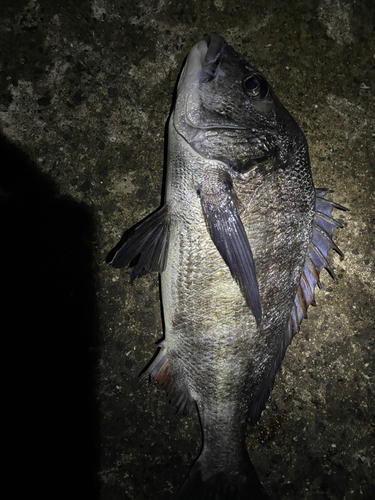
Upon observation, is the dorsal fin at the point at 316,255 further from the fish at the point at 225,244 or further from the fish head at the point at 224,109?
the fish head at the point at 224,109

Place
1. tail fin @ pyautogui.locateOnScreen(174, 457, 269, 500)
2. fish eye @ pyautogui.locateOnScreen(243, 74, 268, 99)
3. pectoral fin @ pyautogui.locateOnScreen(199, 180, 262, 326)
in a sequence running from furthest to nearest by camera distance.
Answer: tail fin @ pyautogui.locateOnScreen(174, 457, 269, 500)
fish eye @ pyautogui.locateOnScreen(243, 74, 268, 99)
pectoral fin @ pyautogui.locateOnScreen(199, 180, 262, 326)

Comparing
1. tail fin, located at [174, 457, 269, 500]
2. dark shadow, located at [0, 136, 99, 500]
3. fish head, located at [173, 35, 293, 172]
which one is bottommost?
tail fin, located at [174, 457, 269, 500]

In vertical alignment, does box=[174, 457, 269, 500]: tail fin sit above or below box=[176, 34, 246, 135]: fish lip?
below

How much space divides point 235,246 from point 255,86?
90 centimetres

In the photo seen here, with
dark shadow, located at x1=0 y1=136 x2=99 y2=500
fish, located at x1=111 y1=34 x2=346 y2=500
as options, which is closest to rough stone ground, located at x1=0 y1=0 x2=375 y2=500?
dark shadow, located at x1=0 y1=136 x2=99 y2=500

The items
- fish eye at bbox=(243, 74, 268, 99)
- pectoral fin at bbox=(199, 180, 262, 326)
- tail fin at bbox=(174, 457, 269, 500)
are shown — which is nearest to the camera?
pectoral fin at bbox=(199, 180, 262, 326)

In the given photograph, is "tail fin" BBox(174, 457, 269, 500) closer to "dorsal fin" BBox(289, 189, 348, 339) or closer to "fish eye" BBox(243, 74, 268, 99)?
"dorsal fin" BBox(289, 189, 348, 339)

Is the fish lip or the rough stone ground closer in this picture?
the fish lip

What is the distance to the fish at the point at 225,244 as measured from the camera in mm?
1631

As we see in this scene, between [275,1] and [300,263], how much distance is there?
186cm

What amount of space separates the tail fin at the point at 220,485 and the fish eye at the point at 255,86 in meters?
2.19

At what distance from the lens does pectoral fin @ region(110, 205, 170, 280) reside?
5.60 ft

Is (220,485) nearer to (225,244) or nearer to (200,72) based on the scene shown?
(225,244)

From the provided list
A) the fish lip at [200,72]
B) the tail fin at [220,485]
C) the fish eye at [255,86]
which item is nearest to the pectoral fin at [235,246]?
the fish lip at [200,72]
